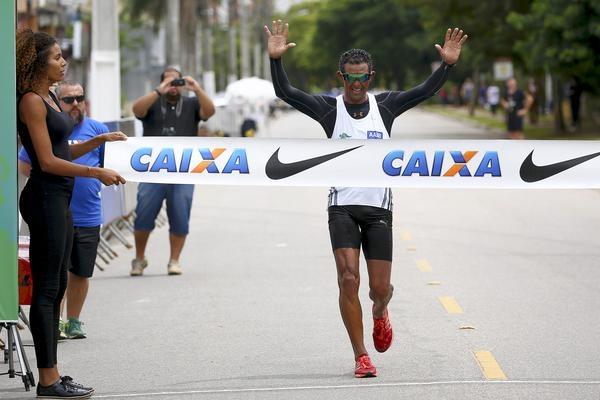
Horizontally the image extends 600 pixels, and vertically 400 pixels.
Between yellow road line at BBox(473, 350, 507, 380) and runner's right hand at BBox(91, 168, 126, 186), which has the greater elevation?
runner's right hand at BBox(91, 168, 126, 186)

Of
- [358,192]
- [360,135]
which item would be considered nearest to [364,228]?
[358,192]

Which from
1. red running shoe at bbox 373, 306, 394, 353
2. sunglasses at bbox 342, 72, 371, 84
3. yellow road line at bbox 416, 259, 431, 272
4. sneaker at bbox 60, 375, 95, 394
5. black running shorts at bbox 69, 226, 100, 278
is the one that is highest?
sunglasses at bbox 342, 72, 371, 84

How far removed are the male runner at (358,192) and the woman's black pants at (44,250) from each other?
152 centimetres

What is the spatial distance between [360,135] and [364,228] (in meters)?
0.58

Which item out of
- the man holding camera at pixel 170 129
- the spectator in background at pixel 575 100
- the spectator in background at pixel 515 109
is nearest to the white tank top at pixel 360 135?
the man holding camera at pixel 170 129

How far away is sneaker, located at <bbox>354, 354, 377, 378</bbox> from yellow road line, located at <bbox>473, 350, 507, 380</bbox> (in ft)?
2.15

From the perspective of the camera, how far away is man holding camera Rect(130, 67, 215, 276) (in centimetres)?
1331

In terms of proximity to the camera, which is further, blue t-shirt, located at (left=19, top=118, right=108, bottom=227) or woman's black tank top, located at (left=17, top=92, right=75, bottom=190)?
blue t-shirt, located at (left=19, top=118, right=108, bottom=227)

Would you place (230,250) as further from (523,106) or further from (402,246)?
(523,106)

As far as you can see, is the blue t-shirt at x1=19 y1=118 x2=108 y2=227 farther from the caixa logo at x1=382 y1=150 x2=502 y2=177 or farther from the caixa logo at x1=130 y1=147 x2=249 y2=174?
the caixa logo at x1=382 y1=150 x2=502 y2=177

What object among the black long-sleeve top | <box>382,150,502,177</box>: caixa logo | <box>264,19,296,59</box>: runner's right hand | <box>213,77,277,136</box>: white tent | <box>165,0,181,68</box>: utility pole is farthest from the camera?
<box>165,0,181,68</box>: utility pole

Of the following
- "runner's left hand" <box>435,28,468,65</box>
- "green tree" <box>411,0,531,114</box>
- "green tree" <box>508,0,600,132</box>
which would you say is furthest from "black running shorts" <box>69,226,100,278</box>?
"green tree" <box>411,0,531,114</box>

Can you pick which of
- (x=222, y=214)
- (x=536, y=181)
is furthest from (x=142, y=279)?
(x=222, y=214)

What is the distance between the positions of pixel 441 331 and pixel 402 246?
612cm
